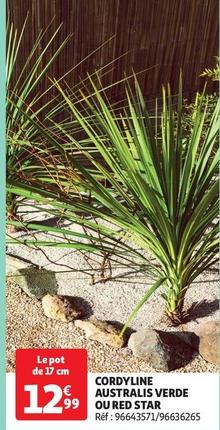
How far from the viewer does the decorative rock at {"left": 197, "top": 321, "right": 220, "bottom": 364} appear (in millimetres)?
2100

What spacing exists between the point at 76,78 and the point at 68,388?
1577 millimetres

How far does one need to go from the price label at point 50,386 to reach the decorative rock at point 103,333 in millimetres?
262

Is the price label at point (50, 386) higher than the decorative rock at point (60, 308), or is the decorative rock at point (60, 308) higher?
the decorative rock at point (60, 308)

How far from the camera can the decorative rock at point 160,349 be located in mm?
2086

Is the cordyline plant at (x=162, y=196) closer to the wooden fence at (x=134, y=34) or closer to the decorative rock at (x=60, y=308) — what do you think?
the decorative rock at (x=60, y=308)

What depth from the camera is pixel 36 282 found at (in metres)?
2.38

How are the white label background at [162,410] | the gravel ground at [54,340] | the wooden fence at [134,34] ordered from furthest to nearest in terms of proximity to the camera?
the wooden fence at [134,34], the gravel ground at [54,340], the white label background at [162,410]

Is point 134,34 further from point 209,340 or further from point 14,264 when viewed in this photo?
point 209,340

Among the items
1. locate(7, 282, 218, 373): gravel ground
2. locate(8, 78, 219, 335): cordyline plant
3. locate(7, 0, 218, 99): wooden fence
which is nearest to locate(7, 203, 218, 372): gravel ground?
locate(7, 282, 218, 373): gravel ground

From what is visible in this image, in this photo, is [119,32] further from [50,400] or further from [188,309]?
[50,400]

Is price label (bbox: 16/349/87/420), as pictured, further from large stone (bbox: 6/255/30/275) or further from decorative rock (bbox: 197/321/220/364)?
large stone (bbox: 6/255/30/275)

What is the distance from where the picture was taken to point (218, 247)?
2.10m

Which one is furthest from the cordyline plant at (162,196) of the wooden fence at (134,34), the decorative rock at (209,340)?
the wooden fence at (134,34)

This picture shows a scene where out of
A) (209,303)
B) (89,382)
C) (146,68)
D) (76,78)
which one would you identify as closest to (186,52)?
(146,68)
